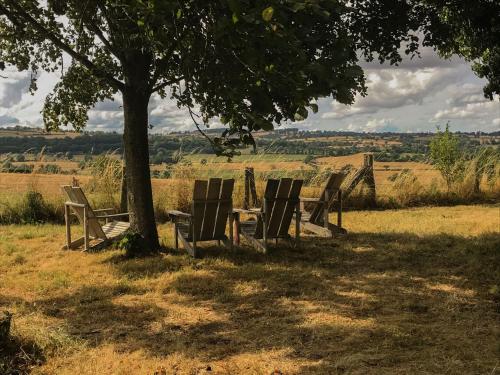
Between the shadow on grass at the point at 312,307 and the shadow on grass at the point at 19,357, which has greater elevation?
the shadow on grass at the point at 19,357

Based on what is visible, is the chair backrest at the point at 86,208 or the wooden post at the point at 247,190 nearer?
the chair backrest at the point at 86,208

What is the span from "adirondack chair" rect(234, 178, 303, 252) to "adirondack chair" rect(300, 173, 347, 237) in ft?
3.44

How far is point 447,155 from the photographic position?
15078 millimetres

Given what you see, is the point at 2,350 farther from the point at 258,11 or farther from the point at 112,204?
the point at 112,204

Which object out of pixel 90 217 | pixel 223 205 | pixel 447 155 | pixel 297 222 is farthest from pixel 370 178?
pixel 90 217

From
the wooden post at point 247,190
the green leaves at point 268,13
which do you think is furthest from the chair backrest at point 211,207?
the green leaves at point 268,13

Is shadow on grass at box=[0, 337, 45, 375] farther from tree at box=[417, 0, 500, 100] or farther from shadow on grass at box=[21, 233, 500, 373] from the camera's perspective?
tree at box=[417, 0, 500, 100]

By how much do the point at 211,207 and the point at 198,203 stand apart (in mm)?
238

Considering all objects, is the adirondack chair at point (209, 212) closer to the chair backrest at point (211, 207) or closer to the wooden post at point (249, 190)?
the chair backrest at point (211, 207)

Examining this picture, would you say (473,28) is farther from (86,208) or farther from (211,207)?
(86,208)

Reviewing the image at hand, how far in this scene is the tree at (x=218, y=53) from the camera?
2.80m

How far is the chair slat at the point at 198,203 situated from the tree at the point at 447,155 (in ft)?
31.5

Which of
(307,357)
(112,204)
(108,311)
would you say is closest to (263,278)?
(108,311)

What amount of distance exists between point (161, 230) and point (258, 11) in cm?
809
